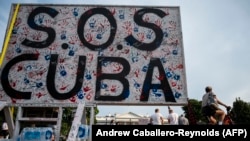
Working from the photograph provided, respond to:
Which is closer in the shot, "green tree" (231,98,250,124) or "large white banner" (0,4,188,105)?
"large white banner" (0,4,188,105)

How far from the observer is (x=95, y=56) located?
724cm

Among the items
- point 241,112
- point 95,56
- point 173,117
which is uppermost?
point 95,56

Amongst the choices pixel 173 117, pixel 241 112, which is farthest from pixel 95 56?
pixel 241 112

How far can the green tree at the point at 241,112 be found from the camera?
39.9 meters

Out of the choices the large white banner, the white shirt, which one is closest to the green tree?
the white shirt

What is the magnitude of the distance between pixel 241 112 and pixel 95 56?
39353mm

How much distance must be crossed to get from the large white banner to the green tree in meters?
37.2

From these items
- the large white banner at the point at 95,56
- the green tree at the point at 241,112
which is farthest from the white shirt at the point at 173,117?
the green tree at the point at 241,112

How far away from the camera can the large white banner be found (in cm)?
682

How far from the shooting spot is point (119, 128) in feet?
13.6

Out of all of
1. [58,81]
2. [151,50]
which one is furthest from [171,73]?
[58,81]

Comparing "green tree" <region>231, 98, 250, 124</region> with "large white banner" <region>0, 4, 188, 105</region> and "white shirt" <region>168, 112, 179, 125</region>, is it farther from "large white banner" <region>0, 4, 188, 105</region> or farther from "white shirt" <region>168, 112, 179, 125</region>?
"large white banner" <region>0, 4, 188, 105</region>

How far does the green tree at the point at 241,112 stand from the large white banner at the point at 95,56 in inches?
1464

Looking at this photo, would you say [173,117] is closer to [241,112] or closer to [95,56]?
[95,56]
